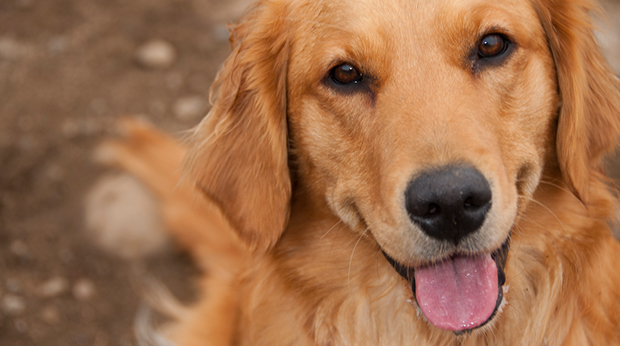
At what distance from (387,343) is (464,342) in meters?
0.32

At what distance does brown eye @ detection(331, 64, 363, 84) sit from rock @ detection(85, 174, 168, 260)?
2.34m

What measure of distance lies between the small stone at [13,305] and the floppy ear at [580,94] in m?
3.48

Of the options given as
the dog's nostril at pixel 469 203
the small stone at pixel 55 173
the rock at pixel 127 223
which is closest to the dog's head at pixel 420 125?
the dog's nostril at pixel 469 203

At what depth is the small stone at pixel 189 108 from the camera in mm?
4891

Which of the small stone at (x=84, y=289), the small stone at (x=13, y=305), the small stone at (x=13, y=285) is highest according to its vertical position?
the small stone at (x=13, y=285)

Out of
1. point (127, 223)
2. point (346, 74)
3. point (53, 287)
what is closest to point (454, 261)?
point (346, 74)

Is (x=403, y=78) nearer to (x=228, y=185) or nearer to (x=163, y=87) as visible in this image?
(x=228, y=185)

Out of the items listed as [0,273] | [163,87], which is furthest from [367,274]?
[163,87]

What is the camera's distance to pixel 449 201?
1.73 metres

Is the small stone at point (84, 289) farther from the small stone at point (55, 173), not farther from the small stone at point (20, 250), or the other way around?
the small stone at point (55, 173)

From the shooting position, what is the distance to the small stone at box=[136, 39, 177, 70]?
516 cm

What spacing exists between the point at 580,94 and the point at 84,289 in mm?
3351

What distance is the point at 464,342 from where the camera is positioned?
223cm

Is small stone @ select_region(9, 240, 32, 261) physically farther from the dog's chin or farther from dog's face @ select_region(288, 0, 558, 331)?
the dog's chin
